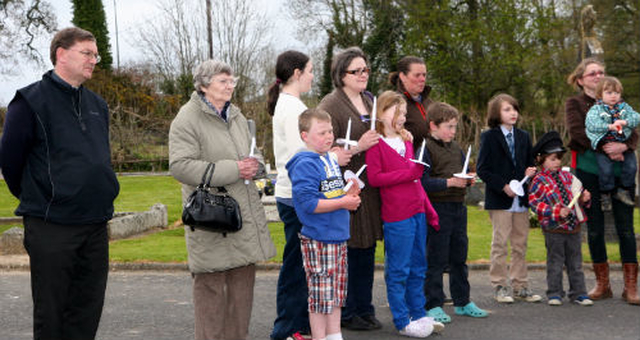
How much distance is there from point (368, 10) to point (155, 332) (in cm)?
3153

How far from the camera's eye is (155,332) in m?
5.73

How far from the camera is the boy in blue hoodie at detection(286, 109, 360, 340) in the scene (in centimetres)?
454

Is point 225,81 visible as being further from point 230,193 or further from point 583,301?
point 583,301

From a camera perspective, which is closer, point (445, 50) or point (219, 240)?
point (219, 240)

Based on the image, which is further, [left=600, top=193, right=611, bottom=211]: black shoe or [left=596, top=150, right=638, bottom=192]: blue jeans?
[left=600, top=193, right=611, bottom=211]: black shoe

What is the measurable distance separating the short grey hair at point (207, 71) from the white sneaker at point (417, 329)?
2400 millimetres

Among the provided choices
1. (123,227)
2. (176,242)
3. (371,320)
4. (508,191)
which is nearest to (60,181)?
(371,320)

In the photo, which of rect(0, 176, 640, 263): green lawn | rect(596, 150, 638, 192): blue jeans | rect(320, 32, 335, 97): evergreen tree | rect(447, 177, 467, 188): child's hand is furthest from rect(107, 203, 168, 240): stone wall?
rect(320, 32, 335, 97): evergreen tree

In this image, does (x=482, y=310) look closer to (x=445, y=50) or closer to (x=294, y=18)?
(x=445, y=50)

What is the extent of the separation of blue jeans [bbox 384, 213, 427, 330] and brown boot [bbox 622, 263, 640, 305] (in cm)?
226

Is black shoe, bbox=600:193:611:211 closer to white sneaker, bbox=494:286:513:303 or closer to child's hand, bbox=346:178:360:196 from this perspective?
white sneaker, bbox=494:286:513:303

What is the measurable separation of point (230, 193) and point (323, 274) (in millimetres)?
873

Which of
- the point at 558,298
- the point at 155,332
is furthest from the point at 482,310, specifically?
the point at 155,332

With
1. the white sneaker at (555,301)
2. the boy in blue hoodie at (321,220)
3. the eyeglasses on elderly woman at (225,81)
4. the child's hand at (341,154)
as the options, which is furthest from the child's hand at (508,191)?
the eyeglasses on elderly woman at (225,81)
